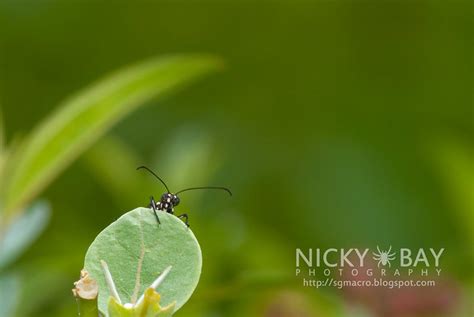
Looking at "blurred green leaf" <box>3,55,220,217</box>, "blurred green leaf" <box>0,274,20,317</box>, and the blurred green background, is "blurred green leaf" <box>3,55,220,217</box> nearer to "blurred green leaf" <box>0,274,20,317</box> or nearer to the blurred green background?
"blurred green leaf" <box>0,274,20,317</box>

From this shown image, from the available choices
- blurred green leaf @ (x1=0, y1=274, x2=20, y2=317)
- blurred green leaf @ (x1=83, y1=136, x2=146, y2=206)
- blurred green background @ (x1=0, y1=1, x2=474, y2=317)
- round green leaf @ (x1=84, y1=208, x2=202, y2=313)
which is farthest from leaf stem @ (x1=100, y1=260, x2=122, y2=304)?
blurred green background @ (x1=0, y1=1, x2=474, y2=317)

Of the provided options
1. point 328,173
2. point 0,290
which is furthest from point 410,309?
point 328,173

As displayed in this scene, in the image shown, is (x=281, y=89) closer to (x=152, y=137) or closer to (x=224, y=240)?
(x=152, y=137)

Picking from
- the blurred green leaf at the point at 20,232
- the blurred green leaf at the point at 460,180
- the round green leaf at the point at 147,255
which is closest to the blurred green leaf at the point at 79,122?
the blurred green leaf at the point at 20,232

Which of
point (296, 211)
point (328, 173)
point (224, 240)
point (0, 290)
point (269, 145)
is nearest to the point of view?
point (0, 290)

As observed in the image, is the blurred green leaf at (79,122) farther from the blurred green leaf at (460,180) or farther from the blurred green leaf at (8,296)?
the blurred green leaf at (460,180)

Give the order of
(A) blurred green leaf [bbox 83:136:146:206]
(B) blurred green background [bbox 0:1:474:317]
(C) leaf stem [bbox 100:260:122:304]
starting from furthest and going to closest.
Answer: (B) blurred green background [bbox 0:1:474:317] < (A) blurred green leaf [bbox 83:136:146:206] < (C) leaf stem [bbox 100:260:122:304]

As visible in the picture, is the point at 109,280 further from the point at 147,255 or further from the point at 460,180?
the point at 460,180
